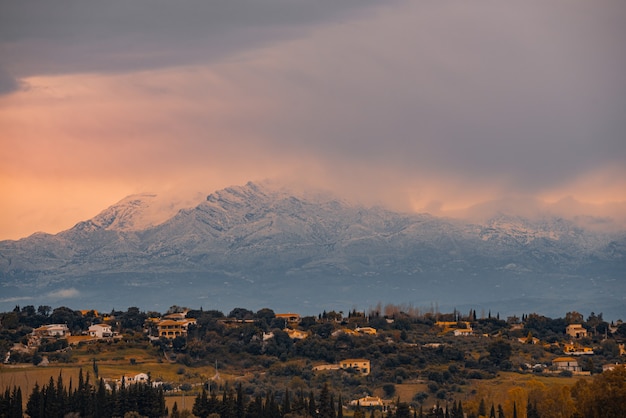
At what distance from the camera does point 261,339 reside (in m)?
172

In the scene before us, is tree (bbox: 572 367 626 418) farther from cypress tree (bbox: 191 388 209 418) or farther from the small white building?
the small white building

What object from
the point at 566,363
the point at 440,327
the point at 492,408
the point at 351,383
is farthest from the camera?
the point at 440,327

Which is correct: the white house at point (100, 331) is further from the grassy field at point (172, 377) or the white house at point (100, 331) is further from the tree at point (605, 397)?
the tree at point (605, 397)

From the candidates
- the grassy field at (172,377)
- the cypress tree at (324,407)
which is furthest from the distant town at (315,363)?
the grassy field at (172,377)

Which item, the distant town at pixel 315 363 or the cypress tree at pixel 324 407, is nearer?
the cypress tree at pixel 324 407

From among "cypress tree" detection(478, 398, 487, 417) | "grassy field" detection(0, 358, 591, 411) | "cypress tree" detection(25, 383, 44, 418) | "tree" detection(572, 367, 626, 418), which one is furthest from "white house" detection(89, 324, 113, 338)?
"tree" detection(572, 367, 626, 418)

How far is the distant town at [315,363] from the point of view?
4993 inches

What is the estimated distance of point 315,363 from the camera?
163375 millimetres

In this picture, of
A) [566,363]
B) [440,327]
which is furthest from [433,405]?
[440,327]

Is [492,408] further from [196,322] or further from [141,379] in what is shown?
[196,322]

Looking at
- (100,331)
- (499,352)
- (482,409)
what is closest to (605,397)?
(482,409)

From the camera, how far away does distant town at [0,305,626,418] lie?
127 metres

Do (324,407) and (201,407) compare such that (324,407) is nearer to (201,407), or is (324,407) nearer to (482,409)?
(201,407)

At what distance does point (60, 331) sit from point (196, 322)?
17179 mm
